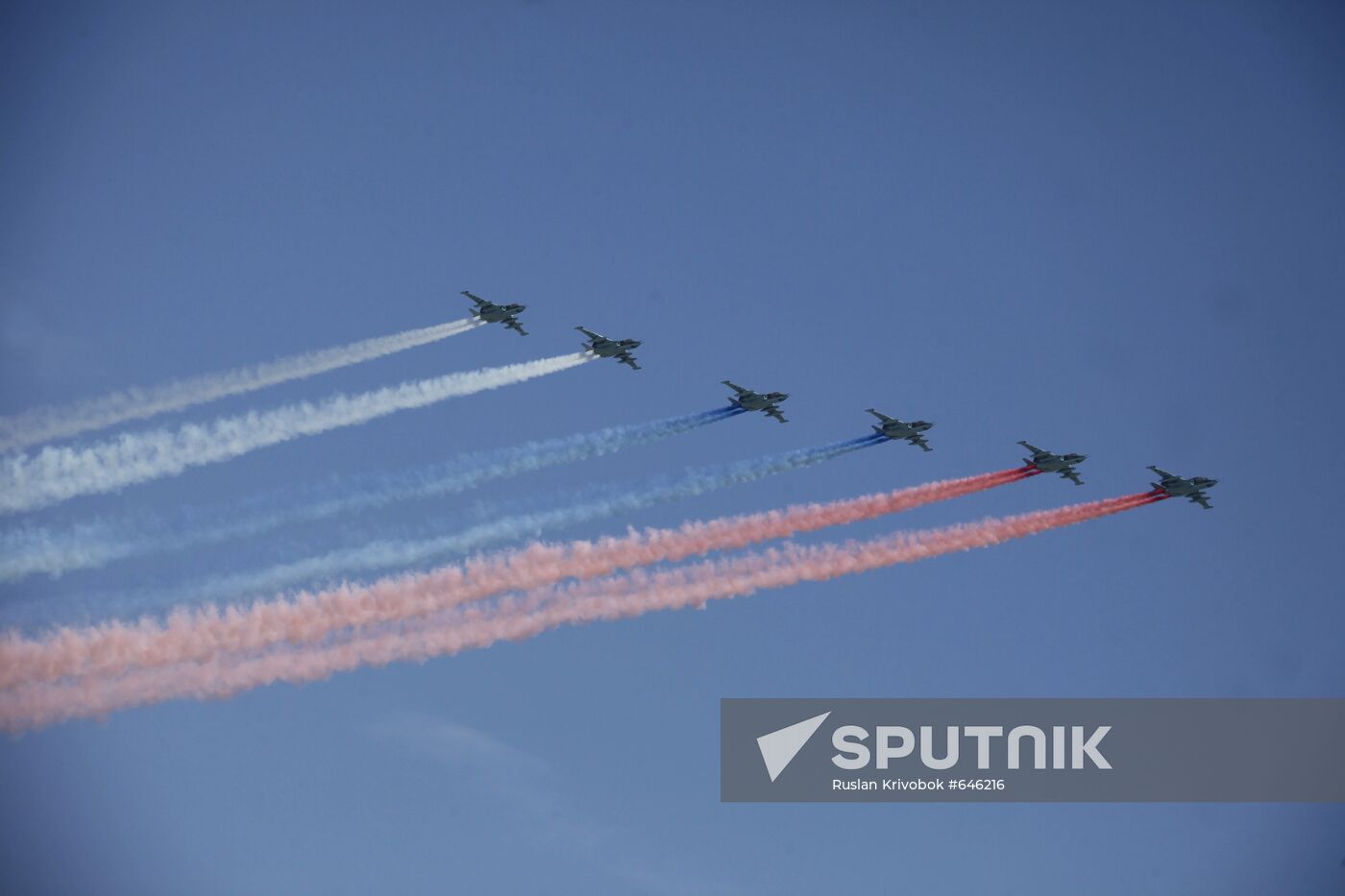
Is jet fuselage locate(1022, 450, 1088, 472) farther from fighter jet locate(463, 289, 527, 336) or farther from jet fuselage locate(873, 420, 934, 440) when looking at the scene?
fighter jet locate(463, 289, 527, 336)

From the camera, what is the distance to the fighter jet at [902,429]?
328 feet

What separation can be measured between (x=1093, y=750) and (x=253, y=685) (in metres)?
38.0

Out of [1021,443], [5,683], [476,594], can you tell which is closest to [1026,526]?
[1021,443]

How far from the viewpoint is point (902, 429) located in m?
100

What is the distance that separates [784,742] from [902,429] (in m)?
19.7

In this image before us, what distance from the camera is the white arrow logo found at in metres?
88.1

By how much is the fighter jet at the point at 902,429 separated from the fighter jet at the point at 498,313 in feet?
62.5

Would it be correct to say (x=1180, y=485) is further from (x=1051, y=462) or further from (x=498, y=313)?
(x=498, y=313)

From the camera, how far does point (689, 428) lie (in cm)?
9969

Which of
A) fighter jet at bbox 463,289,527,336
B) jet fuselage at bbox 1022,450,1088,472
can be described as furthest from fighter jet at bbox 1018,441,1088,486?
fighter jet at bbox 463,289,527,336

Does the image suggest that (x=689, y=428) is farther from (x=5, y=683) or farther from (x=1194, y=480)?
(x=5, y=683)

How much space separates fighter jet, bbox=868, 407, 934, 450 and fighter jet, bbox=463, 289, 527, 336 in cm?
1905

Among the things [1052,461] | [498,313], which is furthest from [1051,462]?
[498,313]

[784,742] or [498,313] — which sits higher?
[498,313]
